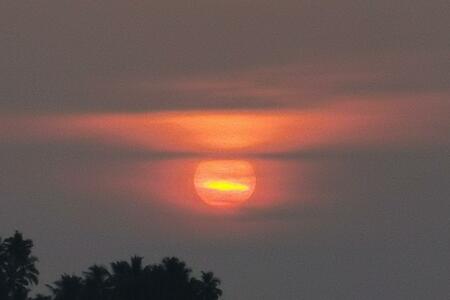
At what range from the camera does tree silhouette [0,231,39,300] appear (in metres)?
65.7

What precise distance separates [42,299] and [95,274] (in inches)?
176

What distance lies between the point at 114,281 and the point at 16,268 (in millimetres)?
6450

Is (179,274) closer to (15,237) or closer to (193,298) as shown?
(193,298)

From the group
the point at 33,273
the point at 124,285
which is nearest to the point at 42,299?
the point at 33,273

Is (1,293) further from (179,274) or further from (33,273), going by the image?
(179,274)

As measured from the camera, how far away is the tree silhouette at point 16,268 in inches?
2586

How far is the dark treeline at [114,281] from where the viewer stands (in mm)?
63656

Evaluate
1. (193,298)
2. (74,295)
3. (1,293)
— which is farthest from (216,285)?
(1,293)

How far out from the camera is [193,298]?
63.6 meters

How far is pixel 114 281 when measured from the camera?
2633 inches

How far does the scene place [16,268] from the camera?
66.8m

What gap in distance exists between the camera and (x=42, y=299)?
2731 inches

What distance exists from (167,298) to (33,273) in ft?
30.9

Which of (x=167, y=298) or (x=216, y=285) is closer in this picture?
(x=167, y=298)
